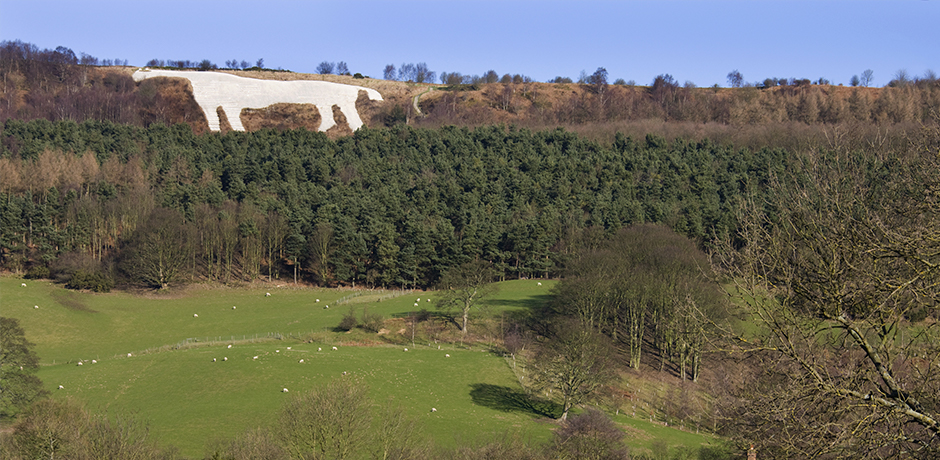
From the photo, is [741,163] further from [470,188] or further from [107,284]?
[107,284]

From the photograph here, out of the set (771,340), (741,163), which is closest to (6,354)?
(771,340)

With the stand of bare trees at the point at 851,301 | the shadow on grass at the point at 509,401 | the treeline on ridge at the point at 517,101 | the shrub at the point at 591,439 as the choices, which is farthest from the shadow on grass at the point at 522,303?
the treeline on ridge at the point at 517,101

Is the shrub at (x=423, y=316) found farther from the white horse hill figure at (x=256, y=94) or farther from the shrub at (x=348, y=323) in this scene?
the white horse hill figure at (x=256, y=94)

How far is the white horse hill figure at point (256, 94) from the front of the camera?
15650cm

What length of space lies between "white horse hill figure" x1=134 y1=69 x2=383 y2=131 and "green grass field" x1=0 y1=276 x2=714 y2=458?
3226 inches

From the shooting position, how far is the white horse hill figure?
513ft

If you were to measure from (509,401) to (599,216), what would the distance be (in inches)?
1918

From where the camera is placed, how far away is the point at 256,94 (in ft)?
534

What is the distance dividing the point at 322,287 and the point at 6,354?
4989 cm

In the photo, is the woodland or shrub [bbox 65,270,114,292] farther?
shrub [bbox 65,270,114,292]

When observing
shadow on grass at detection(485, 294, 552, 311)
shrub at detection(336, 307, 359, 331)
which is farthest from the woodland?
shrub at detection(336, 307, 359, 331)

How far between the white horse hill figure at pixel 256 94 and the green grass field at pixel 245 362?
81945 millimetres

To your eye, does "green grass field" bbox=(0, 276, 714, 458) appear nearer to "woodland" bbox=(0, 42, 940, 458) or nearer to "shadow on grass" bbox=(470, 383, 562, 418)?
"shadow on grass" bbox=(470, 383, 562, 418)

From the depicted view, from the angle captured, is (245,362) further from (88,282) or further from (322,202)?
(322,202)
